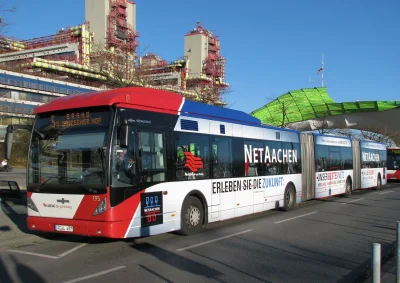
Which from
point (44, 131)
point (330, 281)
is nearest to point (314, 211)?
point (330, 281)

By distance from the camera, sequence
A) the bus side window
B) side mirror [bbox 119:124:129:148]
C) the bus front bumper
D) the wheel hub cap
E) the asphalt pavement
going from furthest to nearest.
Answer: the bus side window, the wheel hub cap, the bus front bumper, side mirror [bbox 119:124:129:148], the asphalt pavement

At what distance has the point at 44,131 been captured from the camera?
8.39m

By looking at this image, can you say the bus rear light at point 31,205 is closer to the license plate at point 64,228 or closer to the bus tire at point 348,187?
the license plate at point 64,228

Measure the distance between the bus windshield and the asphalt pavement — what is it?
137 centimetres

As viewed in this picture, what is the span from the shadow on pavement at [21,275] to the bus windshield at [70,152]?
1651 mm

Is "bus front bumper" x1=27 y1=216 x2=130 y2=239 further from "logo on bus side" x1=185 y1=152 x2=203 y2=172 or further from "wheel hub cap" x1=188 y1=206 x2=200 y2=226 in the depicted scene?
"logo on bus side" x1=185 y1=152 x2=203 y2=172

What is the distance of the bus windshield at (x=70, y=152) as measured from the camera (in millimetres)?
7641

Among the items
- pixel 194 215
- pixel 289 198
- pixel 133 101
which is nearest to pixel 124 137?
pixel 133 101

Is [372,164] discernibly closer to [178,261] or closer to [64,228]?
[178,261]

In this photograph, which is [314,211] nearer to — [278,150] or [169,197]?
[278,150]

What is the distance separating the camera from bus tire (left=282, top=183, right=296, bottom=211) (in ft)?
Result: 47.3

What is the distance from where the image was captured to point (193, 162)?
9688 millimetres

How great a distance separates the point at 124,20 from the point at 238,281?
8547 cm

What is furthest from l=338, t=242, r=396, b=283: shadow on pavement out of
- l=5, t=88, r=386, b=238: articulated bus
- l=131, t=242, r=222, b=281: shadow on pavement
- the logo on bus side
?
the logo on bus side
